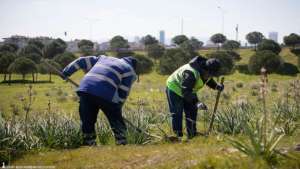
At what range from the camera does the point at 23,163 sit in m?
5.98

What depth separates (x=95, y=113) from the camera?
747 cm

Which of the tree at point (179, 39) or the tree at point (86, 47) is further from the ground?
the tree at point (179, 39)

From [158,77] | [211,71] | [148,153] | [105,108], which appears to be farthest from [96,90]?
[158,77]

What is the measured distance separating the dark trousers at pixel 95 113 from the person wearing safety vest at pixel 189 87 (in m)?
1.17

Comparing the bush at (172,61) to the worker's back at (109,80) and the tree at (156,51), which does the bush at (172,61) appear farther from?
the worker's back at (109,80)

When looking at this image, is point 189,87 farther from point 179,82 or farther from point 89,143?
point 89,143

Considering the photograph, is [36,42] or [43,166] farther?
[36,42]

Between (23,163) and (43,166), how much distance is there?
0.50 metres

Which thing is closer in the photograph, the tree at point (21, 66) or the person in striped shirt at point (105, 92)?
the person in striped shirt at point (105, 92)

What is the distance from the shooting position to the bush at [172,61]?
59.8 meters

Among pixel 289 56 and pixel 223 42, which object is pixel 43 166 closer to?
pixel 289 56

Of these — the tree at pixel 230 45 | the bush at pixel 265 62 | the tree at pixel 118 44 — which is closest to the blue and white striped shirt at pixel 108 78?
the bush at pixel 265 62

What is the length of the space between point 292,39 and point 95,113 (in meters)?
77.5

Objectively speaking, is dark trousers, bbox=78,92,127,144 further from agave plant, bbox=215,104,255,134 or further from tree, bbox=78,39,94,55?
tree, bbox=78,39,94,55
